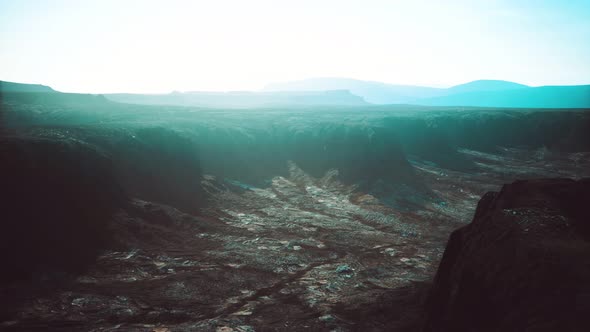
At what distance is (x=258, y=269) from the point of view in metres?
26.3

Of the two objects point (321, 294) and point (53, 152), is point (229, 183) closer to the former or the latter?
point (53, 152)

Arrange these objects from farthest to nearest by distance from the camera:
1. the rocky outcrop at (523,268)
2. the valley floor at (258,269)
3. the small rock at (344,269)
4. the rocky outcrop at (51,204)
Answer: the small rock at (344,269) < the rocky outcrop at (51,204) < the valley floor at (258,269) < the rocky outcrop at (523,268)

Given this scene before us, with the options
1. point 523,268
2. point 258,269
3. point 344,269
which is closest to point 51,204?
point 258,269

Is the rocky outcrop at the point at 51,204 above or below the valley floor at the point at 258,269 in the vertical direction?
above

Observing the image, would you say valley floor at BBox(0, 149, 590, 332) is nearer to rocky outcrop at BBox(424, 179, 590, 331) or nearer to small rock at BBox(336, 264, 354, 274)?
small rock at BBox(336, 264, 354, 274)

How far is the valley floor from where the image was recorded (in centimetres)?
1877

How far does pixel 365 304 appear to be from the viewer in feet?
68.4

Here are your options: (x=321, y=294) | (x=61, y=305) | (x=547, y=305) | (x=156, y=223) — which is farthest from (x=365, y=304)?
(x=156, y=223)

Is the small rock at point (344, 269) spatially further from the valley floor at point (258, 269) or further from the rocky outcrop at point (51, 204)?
the rocky outcrop at point (51, 204)

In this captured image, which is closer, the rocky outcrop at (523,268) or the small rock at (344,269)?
the rocky outcrop at (523,268)

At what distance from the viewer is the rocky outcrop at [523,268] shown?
10016mm

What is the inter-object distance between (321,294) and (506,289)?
42.2ft

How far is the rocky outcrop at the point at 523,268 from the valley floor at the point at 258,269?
4.86 meters

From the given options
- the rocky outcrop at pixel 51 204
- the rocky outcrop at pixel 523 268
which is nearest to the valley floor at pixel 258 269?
the rocky outcrop at pixel 51 204
